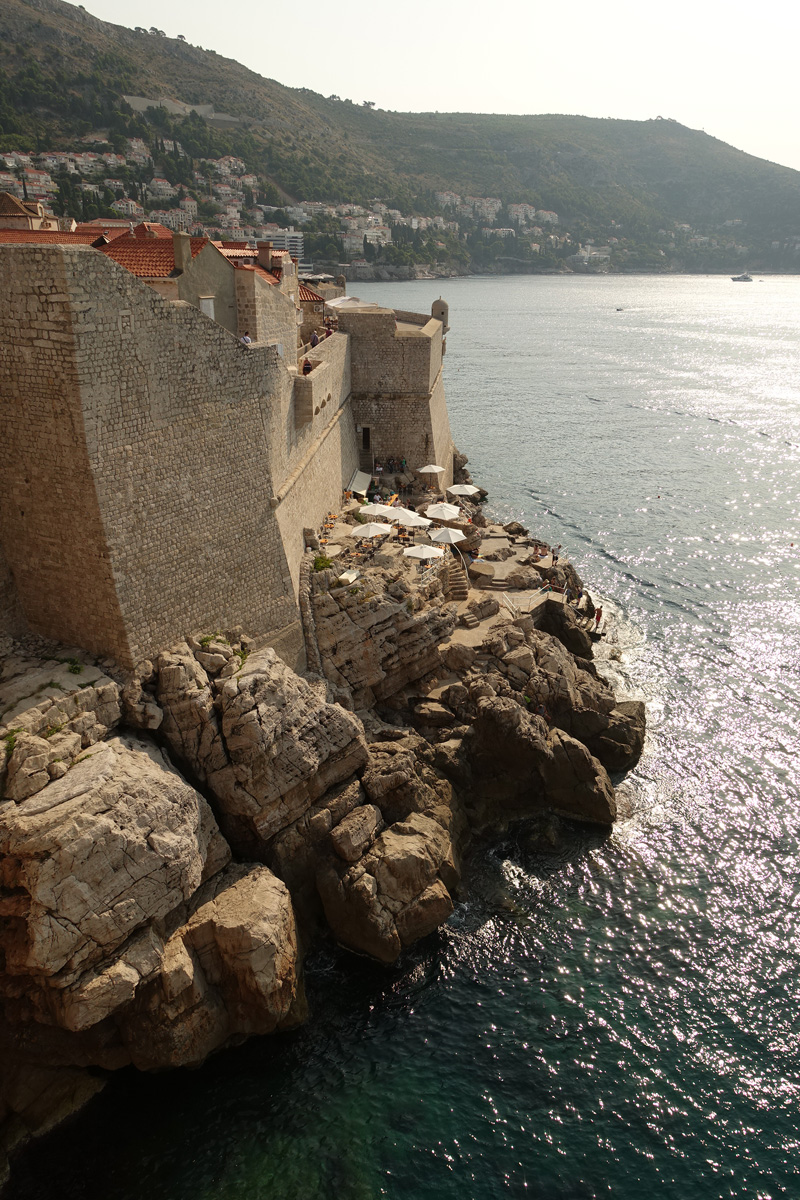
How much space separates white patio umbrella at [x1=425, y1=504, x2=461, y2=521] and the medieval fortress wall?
10.3 meters

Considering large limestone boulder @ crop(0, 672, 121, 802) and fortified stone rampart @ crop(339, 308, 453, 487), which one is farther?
fortified stone rampart @ crop(339, 308, 453, 487)

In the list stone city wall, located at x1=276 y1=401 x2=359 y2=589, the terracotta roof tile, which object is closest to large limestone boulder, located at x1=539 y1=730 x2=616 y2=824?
stone city wall, located at x1=276 y1=401 x2=359 y2=589

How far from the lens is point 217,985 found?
50.8 feet

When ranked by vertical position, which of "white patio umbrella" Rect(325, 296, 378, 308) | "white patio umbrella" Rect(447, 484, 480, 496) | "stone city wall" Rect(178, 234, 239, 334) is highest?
"stone city wall" Rect(178, 234, 239, 334)

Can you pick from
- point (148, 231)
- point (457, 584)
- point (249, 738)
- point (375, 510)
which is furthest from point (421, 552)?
point (148, 231)

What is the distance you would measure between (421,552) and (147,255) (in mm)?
10843

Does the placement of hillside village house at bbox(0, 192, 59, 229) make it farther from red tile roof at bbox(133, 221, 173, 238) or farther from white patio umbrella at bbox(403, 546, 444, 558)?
white patio umbrella at bbox(403, 546, 444, 558)

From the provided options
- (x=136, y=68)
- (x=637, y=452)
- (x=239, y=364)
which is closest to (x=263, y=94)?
(x=136, y=68)

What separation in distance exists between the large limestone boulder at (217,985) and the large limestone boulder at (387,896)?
1.56 meters

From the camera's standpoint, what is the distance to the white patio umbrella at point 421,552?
25531mm

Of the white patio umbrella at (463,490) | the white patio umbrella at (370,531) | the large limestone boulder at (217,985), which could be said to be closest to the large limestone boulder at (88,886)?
the large limestone boulder at (217,985)

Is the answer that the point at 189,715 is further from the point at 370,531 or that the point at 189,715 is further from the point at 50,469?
the point at 370,531

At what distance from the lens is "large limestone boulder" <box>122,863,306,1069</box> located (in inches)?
577

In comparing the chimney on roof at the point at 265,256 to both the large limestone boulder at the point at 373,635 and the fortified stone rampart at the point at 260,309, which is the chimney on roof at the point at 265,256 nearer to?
the fortified stone rampart at the point at 260,309
